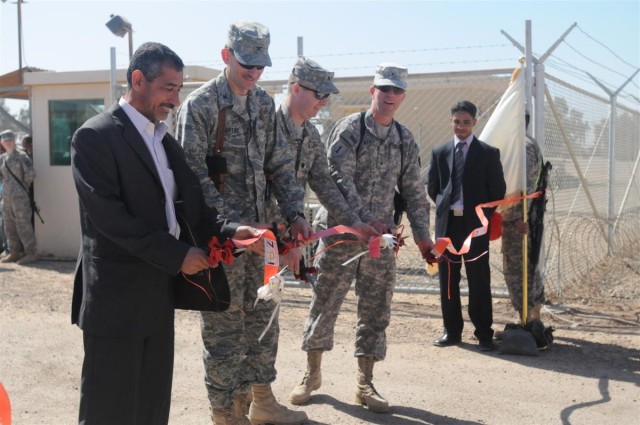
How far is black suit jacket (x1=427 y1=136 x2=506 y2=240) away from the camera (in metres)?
6.23

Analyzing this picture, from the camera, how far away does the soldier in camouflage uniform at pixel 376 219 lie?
4.74 metres

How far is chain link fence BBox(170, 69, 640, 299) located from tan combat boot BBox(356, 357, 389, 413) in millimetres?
3170

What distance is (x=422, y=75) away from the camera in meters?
7.62

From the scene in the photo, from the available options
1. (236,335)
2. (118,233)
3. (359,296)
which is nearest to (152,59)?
(118,233)

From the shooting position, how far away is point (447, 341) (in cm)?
644

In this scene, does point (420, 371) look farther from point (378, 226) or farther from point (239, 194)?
point (239, 194)

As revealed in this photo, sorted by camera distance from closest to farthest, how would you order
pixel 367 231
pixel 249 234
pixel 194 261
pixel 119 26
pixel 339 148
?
pixel 194 261
pixel 249 234
pixel 367 231
pixel 339 148
pixel 119 26

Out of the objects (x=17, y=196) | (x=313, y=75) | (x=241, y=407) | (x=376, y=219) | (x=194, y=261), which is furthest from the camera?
(x=17, y=196)

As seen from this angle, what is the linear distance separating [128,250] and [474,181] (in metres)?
4.13

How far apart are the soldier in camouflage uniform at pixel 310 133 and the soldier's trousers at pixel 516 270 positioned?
103 inches

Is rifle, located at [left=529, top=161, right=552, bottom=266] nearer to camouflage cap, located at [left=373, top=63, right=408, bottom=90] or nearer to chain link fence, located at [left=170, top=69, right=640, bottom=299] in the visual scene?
chain link fence, located at [left=170, top=69, right=640, bottom=299]

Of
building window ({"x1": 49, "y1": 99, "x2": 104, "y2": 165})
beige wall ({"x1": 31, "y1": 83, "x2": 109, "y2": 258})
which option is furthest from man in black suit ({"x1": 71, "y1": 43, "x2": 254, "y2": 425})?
beige wall ({"x1": 31, "y1": 83, "x2": 109, "y2": 258})

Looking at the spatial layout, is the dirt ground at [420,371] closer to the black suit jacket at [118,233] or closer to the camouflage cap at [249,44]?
the black suit jacket at [118,233]

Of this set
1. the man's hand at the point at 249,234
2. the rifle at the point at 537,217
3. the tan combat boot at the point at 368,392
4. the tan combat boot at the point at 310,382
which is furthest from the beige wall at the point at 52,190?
the man's hand at the point at 249,234
